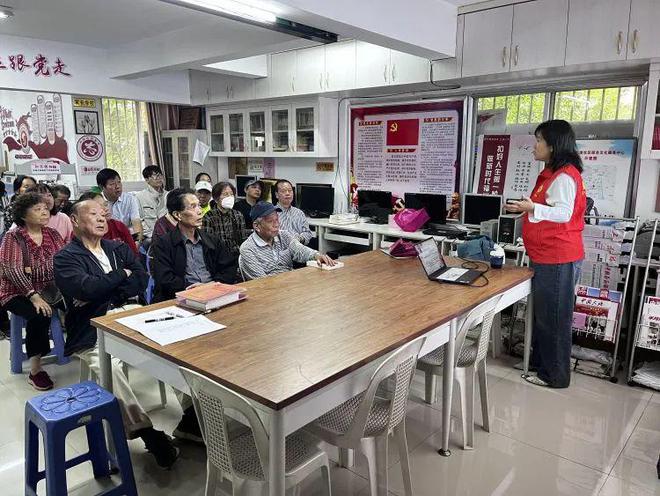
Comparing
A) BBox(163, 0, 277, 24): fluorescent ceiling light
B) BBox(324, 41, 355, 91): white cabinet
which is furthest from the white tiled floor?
BBox(324, 41, 355, 91): white cabinet

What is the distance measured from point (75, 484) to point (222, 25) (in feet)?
11.8

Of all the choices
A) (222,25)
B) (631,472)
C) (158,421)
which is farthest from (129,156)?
(631,472)

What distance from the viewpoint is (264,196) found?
6355 millimetres

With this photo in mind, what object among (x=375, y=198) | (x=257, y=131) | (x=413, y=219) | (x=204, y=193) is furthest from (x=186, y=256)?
(x=257, y=131)

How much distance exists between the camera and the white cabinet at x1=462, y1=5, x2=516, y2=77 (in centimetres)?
386

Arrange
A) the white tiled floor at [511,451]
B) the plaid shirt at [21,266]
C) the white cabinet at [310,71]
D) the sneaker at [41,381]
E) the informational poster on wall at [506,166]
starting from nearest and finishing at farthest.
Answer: the white tiled floor at [511,451] < the plaid shirt at [21,266] < the sneaker at [41,381] < the informational poster on wall at [506,166] < the white cabinet at [310,71]

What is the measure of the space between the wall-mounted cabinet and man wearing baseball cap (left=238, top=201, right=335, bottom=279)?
2572 millimetres

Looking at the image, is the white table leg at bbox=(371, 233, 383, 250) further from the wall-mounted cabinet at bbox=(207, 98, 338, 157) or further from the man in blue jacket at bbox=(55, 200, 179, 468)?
the man in blue jacket at bbox=(55, 200, 179, 468)

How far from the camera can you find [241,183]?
668 cm

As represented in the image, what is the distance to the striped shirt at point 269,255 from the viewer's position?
3178 millimetres

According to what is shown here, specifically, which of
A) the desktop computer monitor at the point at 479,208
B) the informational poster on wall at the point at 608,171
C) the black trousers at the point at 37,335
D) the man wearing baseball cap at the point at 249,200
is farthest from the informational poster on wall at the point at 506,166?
the black trousers at the point at 37,335

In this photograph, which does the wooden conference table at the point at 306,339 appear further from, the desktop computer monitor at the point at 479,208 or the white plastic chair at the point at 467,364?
the desktop computer monitor at the point at 479,208

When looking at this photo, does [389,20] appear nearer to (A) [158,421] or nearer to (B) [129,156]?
(A) [158,421]

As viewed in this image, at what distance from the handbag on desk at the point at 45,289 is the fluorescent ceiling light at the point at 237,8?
A: 1807 mm
